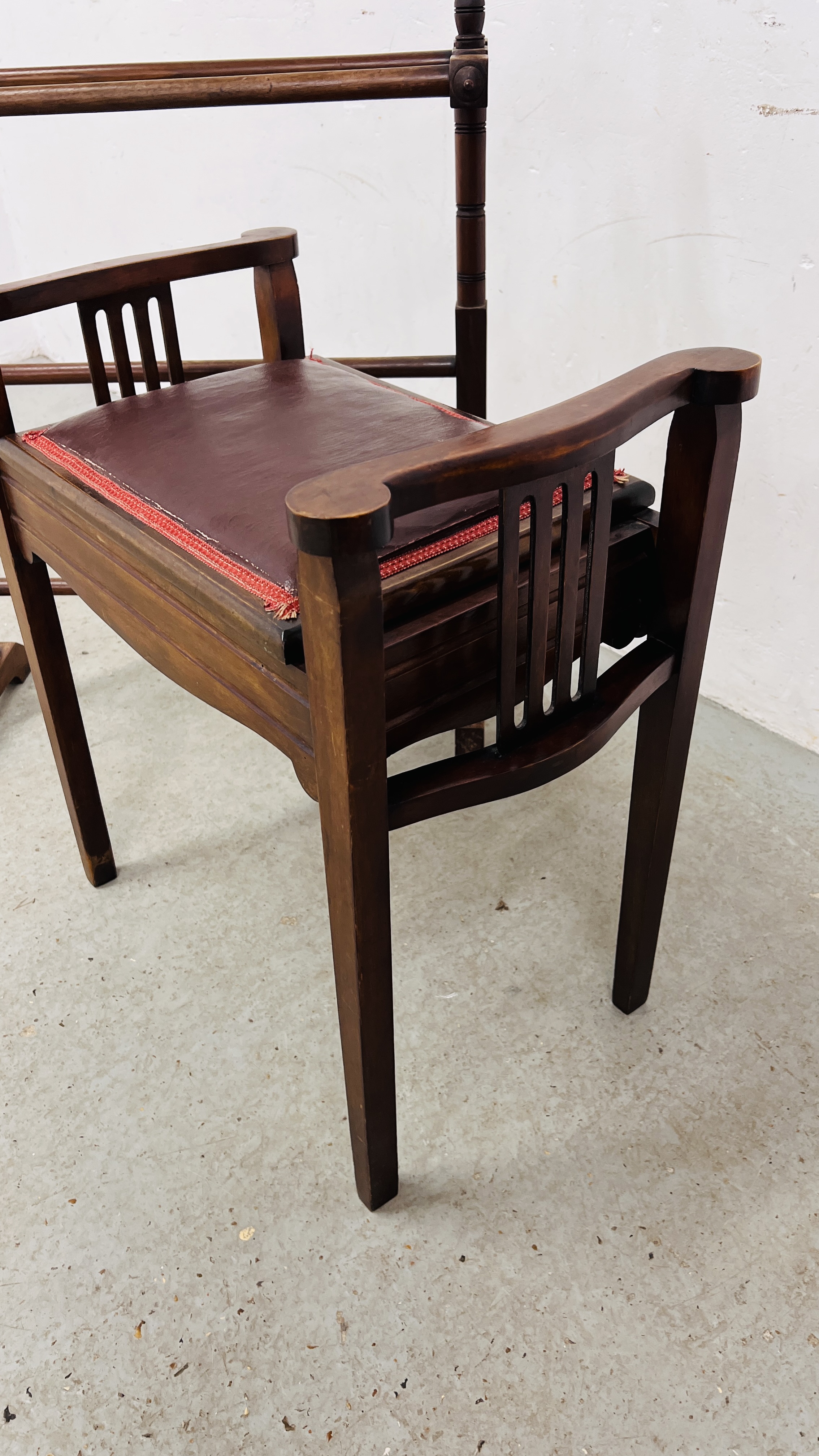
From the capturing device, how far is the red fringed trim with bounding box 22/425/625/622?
802 millimetres

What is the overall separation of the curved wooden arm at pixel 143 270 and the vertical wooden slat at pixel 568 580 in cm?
63

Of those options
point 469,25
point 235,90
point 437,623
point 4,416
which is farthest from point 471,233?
point 437,623

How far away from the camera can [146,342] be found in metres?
1.26

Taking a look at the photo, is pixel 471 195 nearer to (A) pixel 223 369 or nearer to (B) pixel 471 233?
(B) pixel 471 233

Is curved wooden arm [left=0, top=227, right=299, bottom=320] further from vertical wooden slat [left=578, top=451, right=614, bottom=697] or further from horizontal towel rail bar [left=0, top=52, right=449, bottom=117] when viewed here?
vertical wooden slat [left=578, top=451, right=614, bottom=697]

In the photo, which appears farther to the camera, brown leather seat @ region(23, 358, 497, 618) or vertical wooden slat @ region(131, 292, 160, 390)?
vertical wooden slat @ region(131, 292, 160, 390)

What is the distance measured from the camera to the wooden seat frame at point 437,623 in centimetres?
69

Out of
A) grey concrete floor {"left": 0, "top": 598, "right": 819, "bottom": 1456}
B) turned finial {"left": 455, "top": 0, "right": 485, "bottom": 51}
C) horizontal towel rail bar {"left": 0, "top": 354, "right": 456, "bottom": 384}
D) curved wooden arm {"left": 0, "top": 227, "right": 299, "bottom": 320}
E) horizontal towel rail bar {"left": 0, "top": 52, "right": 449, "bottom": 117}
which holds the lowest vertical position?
grey concrete floor {"left": 0, "top": 598, "right": 819, "bottom": 1456}

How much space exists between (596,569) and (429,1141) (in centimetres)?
64

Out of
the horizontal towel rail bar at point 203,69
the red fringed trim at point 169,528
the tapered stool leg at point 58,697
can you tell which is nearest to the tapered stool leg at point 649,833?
the red fringed trim at point 169,528

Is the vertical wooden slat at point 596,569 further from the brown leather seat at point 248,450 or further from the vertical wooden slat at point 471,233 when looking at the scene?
the vertical wooden slat at point 471,233

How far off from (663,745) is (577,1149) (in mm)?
439

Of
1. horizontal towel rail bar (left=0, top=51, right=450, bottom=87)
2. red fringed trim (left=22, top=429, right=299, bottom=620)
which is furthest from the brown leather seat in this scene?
horizontal towel rail bar (left=0, top=51, right=450, bottom=87)

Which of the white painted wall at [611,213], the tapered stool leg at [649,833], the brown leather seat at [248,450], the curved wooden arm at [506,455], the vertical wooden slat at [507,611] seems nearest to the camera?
the curved wooden arm at [506,455]
